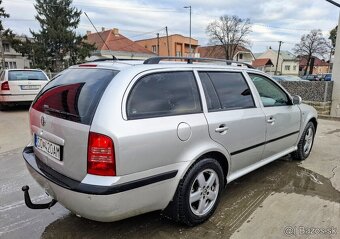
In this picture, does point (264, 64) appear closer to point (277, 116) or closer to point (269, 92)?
point (269, 92)

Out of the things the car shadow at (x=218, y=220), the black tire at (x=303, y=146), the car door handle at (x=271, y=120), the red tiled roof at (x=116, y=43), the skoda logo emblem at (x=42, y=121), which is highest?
the red tiled roof at (x=116, y=43)

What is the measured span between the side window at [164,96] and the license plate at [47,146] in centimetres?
79

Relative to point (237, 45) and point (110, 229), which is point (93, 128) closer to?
point (110, 229)

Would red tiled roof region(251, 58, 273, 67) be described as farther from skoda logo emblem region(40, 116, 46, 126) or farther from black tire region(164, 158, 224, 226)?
skoda logo emblem region(40, 116, 46, 126)

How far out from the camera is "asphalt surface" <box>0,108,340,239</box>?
2867mm

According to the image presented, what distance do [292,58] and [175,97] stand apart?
9137 cm

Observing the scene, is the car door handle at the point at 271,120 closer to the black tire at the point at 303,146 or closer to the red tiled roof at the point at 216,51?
the black tire at the point at 303,146

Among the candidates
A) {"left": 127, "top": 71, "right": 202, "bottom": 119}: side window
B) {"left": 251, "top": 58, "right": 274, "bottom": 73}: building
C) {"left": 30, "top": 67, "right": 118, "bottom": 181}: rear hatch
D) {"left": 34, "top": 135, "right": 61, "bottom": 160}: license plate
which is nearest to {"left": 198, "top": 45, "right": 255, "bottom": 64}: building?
{"left": 251, "top": 58, "right": 274, "bottom": 73}: building

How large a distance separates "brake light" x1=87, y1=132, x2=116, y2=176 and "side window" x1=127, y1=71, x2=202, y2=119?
30 cm

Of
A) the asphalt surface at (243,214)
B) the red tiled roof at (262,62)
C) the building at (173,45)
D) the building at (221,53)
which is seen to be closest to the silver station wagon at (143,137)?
the asphalt surface at (243,214)

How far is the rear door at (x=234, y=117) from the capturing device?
10.0 feet

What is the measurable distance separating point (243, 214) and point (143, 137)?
1577mm

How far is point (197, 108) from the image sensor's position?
2891 mm

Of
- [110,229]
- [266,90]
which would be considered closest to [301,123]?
[266,90]
